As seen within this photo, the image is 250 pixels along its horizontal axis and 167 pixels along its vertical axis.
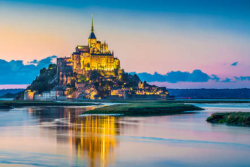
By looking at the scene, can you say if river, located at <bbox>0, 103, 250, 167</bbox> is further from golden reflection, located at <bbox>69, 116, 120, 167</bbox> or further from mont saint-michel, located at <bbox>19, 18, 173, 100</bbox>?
mont saint-michel, located at <bbox>19, 18, 173, 100</bbox>

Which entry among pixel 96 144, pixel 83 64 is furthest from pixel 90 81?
pixel 96 144

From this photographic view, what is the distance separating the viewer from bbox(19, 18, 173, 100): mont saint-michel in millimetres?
105750

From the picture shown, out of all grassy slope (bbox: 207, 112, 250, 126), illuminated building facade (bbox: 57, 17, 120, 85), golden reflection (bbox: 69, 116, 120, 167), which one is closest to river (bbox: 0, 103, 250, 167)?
golden reflection (bbox: 69, 116, 120, 167)

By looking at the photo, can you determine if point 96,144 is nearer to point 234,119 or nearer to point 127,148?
point 127,148

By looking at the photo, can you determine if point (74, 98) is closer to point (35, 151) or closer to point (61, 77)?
point (61, 77)

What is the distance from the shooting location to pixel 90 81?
10844cm

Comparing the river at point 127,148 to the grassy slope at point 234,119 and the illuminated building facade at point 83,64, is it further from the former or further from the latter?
the illuminated building facade at point 83,64

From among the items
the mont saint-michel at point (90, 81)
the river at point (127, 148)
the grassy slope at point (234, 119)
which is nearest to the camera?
the river at point (127, 148)

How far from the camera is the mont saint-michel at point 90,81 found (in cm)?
10575

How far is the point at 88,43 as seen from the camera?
12581 cm

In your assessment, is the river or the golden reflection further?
the golden reflection

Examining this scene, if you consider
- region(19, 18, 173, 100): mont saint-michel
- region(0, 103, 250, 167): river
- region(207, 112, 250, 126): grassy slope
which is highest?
region(19, 18, 173, 100): mont saint-michel

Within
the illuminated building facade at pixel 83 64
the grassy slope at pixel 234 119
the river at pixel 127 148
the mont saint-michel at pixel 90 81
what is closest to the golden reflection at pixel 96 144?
the river at pixel 127 148

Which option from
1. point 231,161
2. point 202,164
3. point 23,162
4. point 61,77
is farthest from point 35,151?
point 61,77
